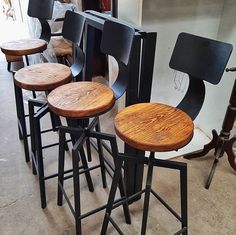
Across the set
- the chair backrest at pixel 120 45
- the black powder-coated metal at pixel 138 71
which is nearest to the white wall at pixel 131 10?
the black powder-coated metal at pixel 138 71

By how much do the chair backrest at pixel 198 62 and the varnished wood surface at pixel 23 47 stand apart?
1.08m

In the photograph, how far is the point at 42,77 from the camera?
155cm

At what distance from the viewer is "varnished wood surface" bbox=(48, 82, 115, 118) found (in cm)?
120

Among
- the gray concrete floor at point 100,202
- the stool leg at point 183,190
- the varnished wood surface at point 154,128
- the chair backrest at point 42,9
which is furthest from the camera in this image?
the chair backrest at point 42,9

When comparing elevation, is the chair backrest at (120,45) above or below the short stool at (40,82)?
above

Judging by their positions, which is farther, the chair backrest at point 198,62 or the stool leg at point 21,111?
the stool leg at point 21,111

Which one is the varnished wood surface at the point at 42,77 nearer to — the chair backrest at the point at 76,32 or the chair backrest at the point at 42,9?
the chair backrest at the point at 76,32

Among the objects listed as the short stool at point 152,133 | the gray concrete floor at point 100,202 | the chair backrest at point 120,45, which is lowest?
the gray concrete floor at point 100,202

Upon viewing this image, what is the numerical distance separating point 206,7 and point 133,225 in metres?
1.73

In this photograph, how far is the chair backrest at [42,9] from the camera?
7.15 feet

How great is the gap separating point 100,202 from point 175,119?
93 cm

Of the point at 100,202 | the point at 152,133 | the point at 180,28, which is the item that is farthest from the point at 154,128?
the point at 180,28

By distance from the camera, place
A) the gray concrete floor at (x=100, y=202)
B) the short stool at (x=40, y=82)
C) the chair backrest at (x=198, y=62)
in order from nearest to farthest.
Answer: the chair backrest at (x=198, y=62), the short stool at (x=40, y=82), the gray concrete floor at (x=100, y=202)

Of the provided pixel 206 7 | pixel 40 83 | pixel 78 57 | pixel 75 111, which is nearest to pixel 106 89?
pixel 75 111
